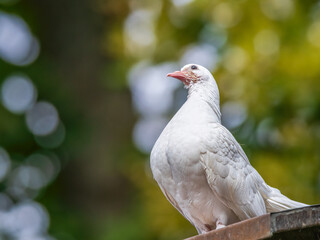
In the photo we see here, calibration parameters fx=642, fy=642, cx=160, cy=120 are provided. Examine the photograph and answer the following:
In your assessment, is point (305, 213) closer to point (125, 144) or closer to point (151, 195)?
point (151, 195)

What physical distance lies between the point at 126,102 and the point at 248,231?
654cm

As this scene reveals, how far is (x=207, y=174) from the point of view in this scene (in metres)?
3.66

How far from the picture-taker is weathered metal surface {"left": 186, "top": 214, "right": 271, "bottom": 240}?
290 cm

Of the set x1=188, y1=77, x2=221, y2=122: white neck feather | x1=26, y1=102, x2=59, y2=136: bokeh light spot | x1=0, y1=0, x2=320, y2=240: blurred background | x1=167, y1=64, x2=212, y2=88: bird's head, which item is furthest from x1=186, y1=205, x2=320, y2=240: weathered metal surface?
x1=26, y1=102, x2=59, y2=136: bokeh light spot

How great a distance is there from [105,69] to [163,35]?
162 centimetres

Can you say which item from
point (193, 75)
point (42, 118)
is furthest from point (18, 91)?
point (193, 75)

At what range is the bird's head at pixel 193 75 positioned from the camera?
4195 mm

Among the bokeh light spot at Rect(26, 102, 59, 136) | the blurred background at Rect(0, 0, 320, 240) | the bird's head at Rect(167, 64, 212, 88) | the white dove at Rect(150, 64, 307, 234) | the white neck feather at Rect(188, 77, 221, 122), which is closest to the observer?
the white dove at Rect(150, 64, 307, 234)

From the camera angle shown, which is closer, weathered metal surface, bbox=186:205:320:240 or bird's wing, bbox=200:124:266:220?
weathered metal surface, bbox=186:205:320:240

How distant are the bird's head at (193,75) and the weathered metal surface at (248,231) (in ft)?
4.50

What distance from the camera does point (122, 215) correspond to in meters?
8.48

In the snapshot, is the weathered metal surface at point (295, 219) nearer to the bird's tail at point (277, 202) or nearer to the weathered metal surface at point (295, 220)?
the weathered metal surface at point (295, 220)

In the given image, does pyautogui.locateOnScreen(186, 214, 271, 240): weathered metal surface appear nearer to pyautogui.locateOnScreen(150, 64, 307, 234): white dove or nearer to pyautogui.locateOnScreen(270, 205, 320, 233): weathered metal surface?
pyautogui.locateOnScreen(270, 205, 320, 233): weathered metal surface

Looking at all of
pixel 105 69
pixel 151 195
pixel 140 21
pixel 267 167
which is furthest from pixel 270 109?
pixel 105 69
